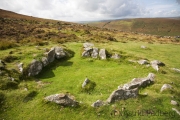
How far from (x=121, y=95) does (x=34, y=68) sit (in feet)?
41.8

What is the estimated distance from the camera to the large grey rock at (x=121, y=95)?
14.8 m

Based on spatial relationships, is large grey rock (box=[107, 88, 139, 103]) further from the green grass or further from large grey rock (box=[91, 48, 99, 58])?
large grey rock (box=[91, 48, 99, 58])

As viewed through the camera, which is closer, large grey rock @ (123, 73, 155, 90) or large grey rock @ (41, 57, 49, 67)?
large grey rock @ (123, 73, 155, 90)

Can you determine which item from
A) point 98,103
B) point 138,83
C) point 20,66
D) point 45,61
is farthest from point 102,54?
point 98,103

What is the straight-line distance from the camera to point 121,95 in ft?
49.2

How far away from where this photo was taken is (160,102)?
1494cm

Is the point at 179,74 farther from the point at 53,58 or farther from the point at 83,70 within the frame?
the point at 53,58

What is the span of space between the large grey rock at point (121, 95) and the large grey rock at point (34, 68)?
37.4ft

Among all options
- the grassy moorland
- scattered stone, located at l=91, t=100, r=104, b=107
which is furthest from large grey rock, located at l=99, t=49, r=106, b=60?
scattered stone, located at l=91, t=100, r=104, b=107

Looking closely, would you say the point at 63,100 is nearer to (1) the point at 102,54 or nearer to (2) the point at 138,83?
(2) the point at 138,83

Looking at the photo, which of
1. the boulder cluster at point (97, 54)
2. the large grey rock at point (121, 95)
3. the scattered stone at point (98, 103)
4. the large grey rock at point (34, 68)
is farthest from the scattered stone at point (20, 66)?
the large grey rock at point (121, 95)

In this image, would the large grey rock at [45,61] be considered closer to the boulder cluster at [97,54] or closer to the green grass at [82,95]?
the green grass at [82,95]

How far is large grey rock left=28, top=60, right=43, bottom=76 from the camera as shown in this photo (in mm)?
20730

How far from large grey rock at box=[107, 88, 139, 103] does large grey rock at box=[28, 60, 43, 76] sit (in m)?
11.4
